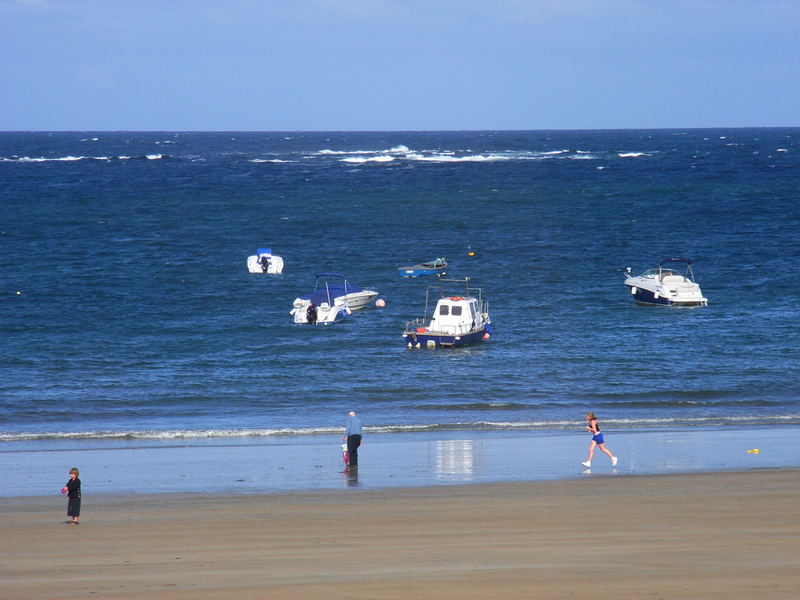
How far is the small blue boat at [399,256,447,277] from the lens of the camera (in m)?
57.7

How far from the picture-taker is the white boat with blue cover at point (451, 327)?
136 ft

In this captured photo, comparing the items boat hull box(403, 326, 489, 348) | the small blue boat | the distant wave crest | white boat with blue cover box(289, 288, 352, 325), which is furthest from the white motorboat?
the distant wave crest

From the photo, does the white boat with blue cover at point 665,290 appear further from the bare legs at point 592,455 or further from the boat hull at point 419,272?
the bare legs at point 592,455

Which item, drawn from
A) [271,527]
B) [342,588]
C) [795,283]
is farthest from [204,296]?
[342,588]

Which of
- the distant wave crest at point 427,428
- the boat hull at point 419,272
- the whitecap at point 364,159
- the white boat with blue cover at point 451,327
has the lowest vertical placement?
the distant wave crest at point 427,428

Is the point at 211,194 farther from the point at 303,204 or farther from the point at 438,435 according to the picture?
the point at 438,435

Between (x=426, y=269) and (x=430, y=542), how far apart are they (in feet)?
139

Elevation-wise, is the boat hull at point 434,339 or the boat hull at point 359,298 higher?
the boat hull at point 359,298

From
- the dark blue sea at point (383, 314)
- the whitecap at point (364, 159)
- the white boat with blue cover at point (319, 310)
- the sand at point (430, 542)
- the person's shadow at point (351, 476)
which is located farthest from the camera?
the whitecap at point (364, 159)

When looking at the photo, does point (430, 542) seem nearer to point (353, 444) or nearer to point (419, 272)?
point (353, 444)

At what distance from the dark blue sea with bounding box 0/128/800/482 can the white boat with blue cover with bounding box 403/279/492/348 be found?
22.6 inches

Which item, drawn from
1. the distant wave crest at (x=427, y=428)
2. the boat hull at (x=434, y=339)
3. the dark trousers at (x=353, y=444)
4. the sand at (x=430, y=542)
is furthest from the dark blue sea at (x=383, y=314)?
the sand at (x=430, y=542)

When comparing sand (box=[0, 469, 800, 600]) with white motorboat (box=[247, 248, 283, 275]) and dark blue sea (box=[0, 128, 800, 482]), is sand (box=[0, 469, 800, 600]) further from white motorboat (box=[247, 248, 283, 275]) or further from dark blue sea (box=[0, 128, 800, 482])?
white motorboat (box=[247, 248, 283, 275])

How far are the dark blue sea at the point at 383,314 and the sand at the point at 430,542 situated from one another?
8.80m
